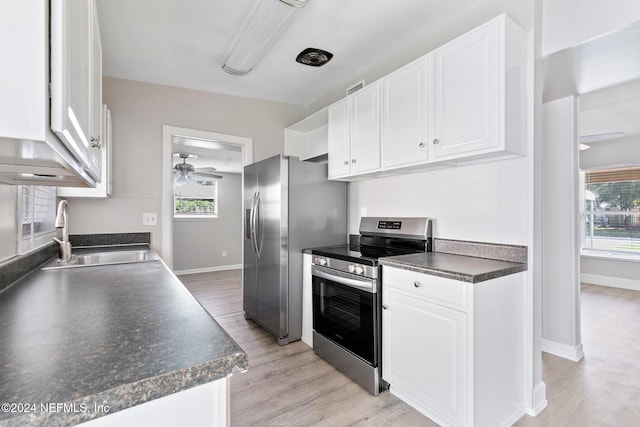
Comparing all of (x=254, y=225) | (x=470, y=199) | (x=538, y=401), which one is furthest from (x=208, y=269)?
(x=538, y=401)

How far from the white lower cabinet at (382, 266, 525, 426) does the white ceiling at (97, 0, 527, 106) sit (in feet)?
5.52

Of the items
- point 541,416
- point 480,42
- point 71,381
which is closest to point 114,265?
point 71,381

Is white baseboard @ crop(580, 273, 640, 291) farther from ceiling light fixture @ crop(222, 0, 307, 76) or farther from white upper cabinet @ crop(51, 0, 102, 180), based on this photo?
white upper cabinet @ crop(51, 0, 102, 180)

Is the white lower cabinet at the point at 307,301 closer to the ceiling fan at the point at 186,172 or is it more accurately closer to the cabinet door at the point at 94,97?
the cabinet door at the point at 94,97

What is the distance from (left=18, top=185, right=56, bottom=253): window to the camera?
5.25 ft

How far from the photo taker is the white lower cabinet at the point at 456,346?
1.56m

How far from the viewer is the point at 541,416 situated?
182 cm

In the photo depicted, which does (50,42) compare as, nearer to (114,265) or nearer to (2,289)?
(2,289)

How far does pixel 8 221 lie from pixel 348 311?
77.0 inches

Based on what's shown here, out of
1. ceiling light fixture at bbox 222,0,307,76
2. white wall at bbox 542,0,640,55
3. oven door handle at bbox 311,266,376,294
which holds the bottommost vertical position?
oven door handle at bbox 311,266,376,294

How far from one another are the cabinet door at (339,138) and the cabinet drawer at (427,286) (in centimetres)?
114

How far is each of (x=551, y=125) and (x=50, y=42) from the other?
3.20 metres

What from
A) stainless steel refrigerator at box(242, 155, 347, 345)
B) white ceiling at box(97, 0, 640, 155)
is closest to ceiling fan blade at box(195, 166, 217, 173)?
white ceiling at box(97, 0, 640, 155)

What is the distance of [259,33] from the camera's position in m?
2.23
